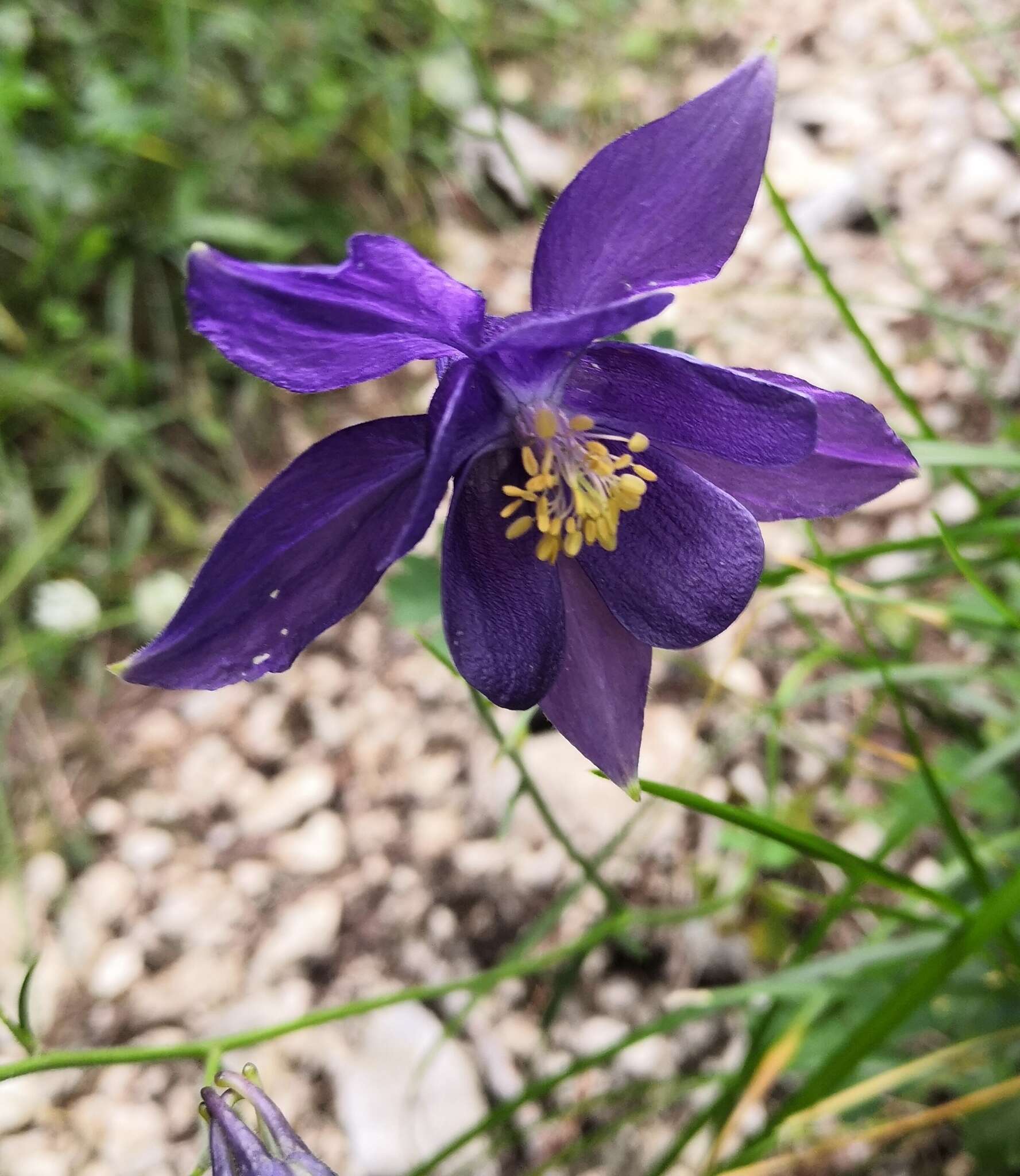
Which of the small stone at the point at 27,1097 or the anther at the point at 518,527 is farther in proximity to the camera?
the small stone at the point at 27,1097

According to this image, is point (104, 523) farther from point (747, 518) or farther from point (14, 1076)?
point (747, 518)

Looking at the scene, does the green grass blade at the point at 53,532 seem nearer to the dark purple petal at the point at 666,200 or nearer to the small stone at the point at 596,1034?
the small stone at the point at 596,1034

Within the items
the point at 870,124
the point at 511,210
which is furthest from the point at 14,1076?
the point at 870,124

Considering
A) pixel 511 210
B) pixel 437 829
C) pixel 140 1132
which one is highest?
pixel 511 210

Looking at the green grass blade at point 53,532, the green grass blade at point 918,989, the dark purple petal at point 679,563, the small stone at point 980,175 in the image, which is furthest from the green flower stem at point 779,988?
the small stone at point 980,175

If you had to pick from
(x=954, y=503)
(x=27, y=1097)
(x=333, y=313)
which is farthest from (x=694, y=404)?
(x=27, y=1097)

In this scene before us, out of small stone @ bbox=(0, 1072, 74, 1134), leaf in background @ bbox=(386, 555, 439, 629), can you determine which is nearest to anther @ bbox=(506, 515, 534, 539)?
leaf in background @ bbox=(386, 555, 439, 629)
